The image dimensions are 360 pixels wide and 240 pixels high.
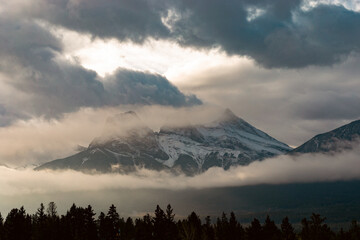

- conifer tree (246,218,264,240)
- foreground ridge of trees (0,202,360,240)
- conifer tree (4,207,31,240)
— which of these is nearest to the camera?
foreground ridge of trees (0,202,360,240)

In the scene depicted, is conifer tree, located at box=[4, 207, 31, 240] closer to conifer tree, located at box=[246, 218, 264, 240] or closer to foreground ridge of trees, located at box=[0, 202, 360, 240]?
foreground ridge of trees, located at box=[0, 202, 360, 240]

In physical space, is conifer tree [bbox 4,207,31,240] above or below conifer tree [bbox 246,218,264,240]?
above

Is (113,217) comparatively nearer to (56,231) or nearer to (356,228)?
(56,231)

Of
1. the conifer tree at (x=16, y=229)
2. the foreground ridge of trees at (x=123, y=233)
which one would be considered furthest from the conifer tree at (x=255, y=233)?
the conifer tree at (x=16, y=229)

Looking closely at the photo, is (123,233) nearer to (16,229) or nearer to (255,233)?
(16,229)

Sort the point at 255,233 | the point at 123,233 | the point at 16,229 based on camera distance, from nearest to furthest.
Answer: the point at 16,229 < the point at 255,233 < the point at 123,233

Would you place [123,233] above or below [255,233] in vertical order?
above

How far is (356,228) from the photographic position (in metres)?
180

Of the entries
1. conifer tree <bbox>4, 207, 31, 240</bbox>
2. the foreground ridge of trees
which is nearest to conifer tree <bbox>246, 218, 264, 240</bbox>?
the foreground ridge of trees

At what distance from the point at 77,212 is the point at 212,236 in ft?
152

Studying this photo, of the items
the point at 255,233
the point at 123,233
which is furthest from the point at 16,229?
the point at 255,233

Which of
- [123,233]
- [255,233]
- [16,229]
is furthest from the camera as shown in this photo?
[123,233]

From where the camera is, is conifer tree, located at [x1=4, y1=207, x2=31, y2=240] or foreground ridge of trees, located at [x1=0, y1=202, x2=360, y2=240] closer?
foreground ridge of trees, located at [x1=0, y1=202, x2=360, y2=240]

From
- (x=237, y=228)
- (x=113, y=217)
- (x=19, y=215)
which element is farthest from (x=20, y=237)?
(x=237, y=228)
